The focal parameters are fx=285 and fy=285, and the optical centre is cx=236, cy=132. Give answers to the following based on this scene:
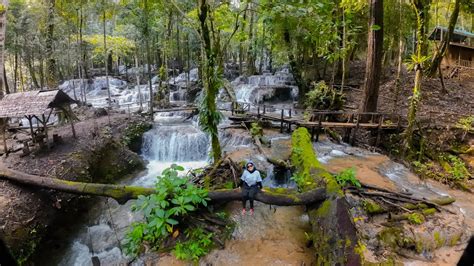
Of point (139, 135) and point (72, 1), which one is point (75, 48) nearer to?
point (72, 1)

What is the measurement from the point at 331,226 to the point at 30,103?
39.6ft

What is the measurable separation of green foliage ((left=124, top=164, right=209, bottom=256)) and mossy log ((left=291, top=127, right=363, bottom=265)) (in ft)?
9.23

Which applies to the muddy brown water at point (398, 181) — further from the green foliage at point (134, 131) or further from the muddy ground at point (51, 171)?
the green foliage at point (134, 131)

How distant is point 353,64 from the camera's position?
29578 mm

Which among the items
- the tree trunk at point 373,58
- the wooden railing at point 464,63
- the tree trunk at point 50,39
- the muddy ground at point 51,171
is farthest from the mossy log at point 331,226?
the wooden railing at point 464,63

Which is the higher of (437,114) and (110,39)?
(110,39)

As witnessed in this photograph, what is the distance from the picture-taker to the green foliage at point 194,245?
22.2 feet

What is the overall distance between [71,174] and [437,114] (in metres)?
17.4

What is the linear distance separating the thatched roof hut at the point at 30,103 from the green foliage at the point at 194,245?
26.6 ft

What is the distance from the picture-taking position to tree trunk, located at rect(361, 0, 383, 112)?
42.8 ft

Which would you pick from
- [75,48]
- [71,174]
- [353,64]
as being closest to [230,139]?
[71,174]

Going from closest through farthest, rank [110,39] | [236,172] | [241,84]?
[236,172] → [110,39] → [241,84]

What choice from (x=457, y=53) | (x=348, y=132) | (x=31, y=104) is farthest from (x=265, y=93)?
(x=31, y=104)

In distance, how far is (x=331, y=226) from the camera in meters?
6.33
